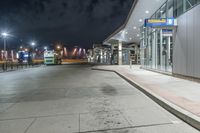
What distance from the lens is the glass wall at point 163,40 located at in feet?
50.7

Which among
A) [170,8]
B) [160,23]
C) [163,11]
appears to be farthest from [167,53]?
[160,23]

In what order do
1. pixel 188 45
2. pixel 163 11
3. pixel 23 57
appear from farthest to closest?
pixel 23 57, pixel 163 11, pixel 188 45

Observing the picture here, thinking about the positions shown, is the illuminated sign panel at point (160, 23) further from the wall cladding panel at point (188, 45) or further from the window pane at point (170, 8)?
the window pane at point (170, 8)

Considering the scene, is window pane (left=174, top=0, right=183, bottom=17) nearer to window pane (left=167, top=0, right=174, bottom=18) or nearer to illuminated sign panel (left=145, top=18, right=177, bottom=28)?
illuminated sign panel (left=145, top=18, right=177, bottom=28)

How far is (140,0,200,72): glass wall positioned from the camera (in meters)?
15.4

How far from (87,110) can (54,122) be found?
1550mm

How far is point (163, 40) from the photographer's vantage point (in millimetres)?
20547

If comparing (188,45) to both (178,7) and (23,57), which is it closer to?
(178,7)

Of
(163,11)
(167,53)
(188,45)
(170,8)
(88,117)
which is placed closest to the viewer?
(88,117)

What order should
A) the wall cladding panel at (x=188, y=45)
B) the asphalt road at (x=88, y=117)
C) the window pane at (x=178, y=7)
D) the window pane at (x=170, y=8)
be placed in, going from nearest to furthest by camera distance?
the asphalt road at (x=88, y=117)
the wall cladding panel at (x=188, y=45)
the window pane at (x=178, y=7)
the window pane at (x=170, y=8)

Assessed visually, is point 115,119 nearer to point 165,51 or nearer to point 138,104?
point 138,104

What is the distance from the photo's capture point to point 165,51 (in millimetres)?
20141

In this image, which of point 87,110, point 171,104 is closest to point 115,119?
point 87,110

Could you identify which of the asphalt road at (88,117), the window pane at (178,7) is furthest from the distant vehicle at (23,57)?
the asphalt road at (88,117)
